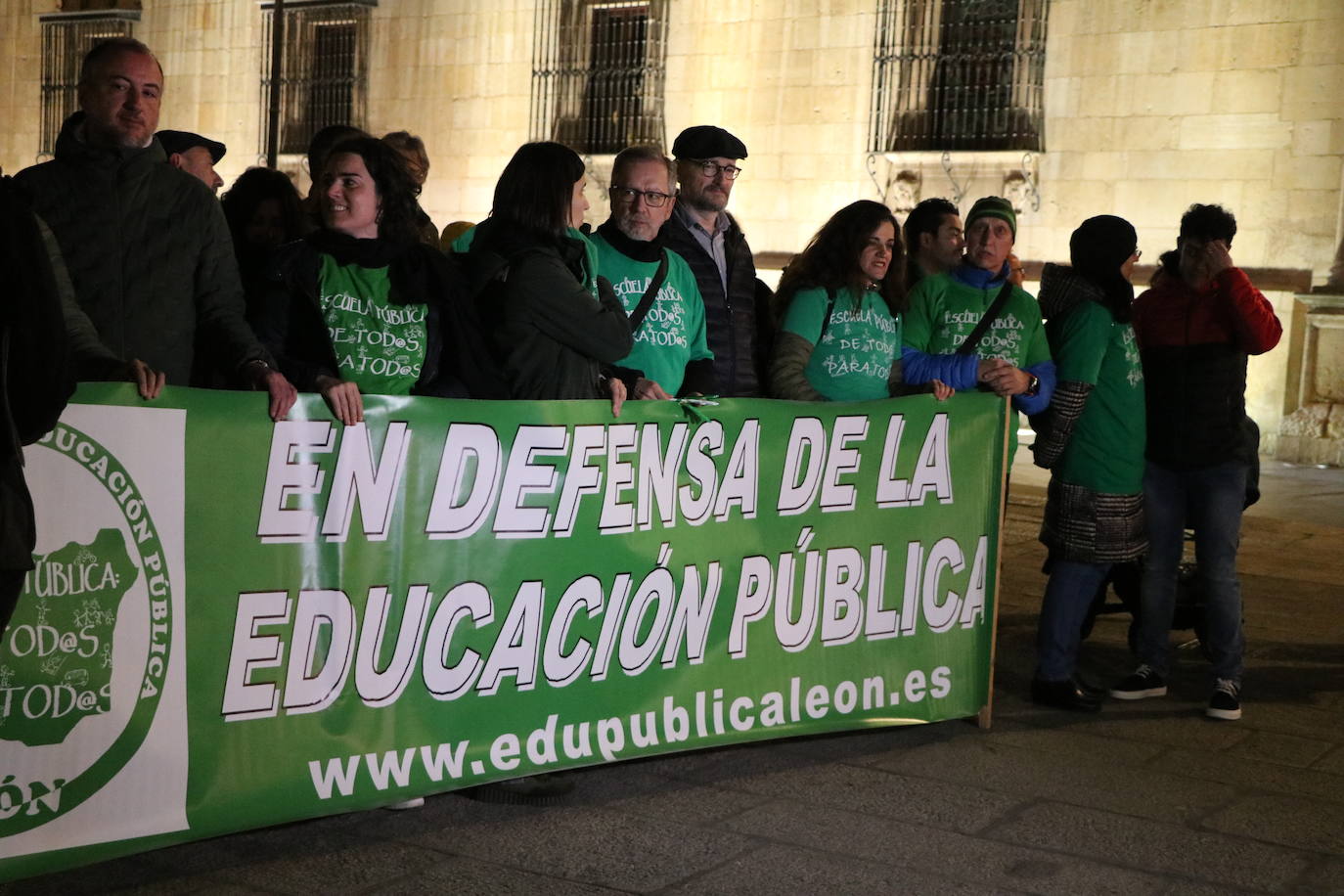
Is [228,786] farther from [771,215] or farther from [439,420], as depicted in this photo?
[771,215]

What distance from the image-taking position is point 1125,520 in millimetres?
6102

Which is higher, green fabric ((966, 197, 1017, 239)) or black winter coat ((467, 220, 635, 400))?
green fabric ((966, 197, 1017, 239))

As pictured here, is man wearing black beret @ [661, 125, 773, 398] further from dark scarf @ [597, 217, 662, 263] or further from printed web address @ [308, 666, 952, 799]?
printed web address @ [308, 666, 952, 799]

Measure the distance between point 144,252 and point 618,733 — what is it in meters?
1.94

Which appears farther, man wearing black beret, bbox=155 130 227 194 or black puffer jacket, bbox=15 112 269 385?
man wearing black beret, bbox=155 130 227 194

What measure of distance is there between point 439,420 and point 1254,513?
9445 mm

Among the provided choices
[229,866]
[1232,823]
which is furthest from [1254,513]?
[229,866]

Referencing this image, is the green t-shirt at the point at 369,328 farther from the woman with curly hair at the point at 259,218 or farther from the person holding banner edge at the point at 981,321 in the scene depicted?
the person holding banner edge at the point at 981,321

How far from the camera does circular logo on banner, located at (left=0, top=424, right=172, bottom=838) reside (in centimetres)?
363

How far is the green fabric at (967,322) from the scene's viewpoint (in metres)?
6.01

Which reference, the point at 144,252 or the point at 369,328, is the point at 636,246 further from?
the point at 144,252

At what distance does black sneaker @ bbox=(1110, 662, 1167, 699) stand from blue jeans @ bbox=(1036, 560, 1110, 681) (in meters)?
0.27

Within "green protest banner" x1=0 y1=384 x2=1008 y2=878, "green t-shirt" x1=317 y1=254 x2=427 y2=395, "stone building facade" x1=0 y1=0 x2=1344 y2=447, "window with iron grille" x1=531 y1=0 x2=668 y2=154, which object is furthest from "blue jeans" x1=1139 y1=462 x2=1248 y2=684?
"window with iron grille" x1=531 y1=0 x2=668 y2=154

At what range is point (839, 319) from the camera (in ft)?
19.0
